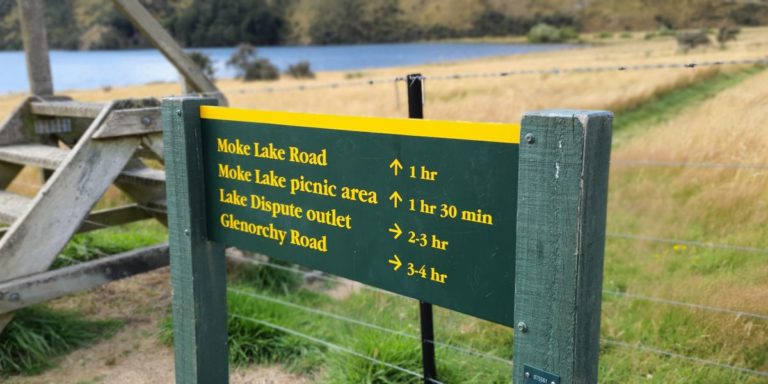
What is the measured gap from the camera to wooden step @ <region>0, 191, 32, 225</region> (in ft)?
13.1

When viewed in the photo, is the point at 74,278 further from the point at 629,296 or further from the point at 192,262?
the point at 629,296

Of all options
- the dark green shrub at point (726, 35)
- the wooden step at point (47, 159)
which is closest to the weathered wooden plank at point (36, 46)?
the wooden step at point (47, 159)

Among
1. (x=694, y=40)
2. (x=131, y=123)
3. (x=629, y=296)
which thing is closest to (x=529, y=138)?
(x=629, y=296)

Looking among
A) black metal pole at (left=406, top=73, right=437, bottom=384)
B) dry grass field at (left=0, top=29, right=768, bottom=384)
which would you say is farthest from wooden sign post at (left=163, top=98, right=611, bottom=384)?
dry grass field at (left=0, top=29, right=768, bottom=384)

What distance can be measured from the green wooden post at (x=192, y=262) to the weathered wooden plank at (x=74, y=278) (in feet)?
3.61

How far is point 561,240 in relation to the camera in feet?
5.74

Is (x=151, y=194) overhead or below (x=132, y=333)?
overhead

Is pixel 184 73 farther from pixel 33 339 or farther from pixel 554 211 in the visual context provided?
pixel 554 211

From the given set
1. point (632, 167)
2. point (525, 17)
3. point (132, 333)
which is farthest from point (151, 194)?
point (525, 17)

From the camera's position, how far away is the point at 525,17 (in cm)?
8550

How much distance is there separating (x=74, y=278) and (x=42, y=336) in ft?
1.52

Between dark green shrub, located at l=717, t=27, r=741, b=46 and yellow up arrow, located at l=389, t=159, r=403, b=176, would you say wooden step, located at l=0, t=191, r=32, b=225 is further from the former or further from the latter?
dark green shrub, located at l=717, t=27, r=741, b=46

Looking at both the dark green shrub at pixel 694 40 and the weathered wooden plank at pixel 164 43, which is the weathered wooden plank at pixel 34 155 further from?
the dark green shrub at pixel 694 40

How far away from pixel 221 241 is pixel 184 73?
2447 millimetres
